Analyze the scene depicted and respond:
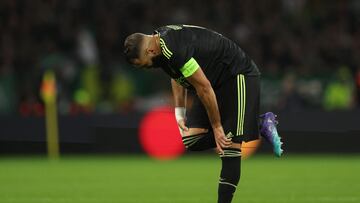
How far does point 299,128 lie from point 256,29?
3799 mm

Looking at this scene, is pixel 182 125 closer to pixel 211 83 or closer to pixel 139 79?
pixel 211 83

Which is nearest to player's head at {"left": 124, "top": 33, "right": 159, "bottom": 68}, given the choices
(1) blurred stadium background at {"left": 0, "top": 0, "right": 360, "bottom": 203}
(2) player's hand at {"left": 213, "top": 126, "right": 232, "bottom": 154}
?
(2) player's hand at {"left": 213, "top": 126, "right": 232, "bottom": 154}

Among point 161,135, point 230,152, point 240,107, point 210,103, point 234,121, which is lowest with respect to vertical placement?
point 161,135

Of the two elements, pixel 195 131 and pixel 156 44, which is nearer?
pixel 156 44

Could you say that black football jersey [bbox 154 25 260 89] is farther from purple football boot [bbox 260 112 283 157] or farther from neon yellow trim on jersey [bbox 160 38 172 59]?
purple football boot [bbox 260 112 283 157]

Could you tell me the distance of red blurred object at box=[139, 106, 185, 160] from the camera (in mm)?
19797

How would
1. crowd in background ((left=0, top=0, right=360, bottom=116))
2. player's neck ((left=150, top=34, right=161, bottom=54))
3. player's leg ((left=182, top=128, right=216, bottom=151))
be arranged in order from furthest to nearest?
crowd in background ((left=0, top=0, right=360, bottom=116)), player's leg ((left=182, top=128, right=216, bottom=151)), player's neck ((left=150, top=34, right=161, bottom=54))

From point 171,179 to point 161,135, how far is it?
20.2 ft

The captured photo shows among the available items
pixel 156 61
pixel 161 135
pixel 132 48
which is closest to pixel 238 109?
pixel 156 61

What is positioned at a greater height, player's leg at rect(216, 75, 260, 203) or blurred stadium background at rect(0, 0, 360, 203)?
player's leg at rect(216, 75, 260, 203)

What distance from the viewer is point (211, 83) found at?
27.8ft

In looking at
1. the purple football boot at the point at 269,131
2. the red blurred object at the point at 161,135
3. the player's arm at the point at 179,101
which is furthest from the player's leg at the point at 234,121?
the red blurred object at the point at 161,135

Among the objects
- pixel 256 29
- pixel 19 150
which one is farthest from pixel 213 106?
pixel 256 29

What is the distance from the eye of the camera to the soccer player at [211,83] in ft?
25.8
